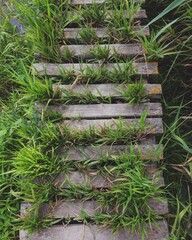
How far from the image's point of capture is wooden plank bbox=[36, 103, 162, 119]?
6.56 feet

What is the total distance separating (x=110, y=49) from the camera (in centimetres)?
212

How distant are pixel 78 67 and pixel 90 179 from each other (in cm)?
70

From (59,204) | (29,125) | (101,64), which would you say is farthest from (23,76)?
(59,204)

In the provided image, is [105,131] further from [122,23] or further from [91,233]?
[122,23]

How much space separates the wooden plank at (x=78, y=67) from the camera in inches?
81.0

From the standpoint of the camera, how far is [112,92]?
2.04m

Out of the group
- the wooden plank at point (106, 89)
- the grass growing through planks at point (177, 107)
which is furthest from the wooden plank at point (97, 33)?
the wooden plank at point (106, 89)

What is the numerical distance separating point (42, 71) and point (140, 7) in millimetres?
774

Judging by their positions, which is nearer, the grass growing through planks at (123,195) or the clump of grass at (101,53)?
the grass growing through planks at (123,195)

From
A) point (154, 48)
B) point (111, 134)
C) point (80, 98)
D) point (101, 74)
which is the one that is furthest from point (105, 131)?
point (154, 48)

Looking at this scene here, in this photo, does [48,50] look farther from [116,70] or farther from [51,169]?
[51,169]

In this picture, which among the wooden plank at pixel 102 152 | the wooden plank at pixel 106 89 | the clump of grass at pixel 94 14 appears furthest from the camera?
the clump of grass at pixel 94 14

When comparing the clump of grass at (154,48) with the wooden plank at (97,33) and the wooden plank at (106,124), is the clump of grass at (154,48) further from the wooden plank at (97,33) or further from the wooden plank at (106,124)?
the wooden plank at (106,124)

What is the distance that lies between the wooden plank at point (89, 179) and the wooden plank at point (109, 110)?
1.10ft
